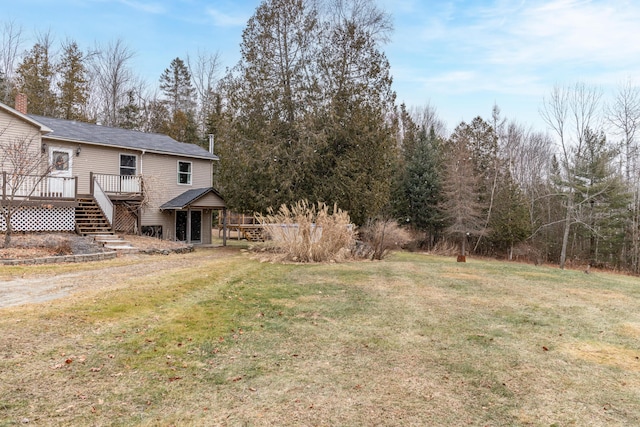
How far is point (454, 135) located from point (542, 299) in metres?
24.9

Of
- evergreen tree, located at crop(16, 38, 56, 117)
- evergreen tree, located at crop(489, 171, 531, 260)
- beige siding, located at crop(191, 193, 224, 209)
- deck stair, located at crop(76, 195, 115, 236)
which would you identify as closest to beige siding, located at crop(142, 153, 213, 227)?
beige siding, located at crop(191, 193, 224, 209)

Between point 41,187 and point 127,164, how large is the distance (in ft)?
13.4

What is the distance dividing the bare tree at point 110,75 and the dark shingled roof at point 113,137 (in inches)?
472

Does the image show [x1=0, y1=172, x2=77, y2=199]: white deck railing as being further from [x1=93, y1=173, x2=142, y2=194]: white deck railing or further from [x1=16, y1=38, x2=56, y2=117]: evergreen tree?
[x1=16, y1=38, x2=56, y2=117]: evergreen tree

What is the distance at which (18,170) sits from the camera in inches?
492

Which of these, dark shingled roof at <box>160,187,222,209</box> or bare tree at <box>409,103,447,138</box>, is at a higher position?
bare tree at <box>409,103,447,138</box>

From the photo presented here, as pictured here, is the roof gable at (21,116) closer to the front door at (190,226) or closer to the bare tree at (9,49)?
the front door at (190,226)

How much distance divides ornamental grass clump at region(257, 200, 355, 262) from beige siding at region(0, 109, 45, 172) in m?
8.99

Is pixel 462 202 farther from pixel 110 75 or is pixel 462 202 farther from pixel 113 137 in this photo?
pixel 110 75

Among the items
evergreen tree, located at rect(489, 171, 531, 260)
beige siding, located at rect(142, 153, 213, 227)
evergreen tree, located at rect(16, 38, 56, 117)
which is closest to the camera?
beige siding, located at rect(142, 153, 213, 227)

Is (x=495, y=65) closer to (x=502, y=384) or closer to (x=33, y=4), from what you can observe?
(x=502, y=384)

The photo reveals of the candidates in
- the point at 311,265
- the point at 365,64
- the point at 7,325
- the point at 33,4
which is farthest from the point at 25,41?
the point at 7,325

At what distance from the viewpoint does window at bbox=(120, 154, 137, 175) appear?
16.9 metres

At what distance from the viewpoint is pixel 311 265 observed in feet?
32.8
